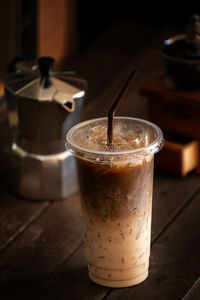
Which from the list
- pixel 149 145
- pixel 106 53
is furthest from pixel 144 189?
pixel 106 53

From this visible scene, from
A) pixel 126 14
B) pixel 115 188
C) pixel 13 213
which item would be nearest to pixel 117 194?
pixel 115 188

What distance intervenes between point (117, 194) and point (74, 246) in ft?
1.15

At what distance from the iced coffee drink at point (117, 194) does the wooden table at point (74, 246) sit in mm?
60

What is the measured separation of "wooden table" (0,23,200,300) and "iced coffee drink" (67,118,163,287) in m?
0.06

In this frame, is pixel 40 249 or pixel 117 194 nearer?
pixel 117 194

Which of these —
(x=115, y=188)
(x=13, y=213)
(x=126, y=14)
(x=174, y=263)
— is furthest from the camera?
(x=126, y=14)

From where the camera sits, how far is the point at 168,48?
1942 mm

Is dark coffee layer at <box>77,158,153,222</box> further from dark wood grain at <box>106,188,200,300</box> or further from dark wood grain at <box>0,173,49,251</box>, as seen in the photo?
dark wood grain at <box>0,173,49,251</box>

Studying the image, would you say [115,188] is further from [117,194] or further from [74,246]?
[74,246]

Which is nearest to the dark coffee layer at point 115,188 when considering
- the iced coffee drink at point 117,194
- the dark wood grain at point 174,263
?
the iced coffee drink at point 117,194

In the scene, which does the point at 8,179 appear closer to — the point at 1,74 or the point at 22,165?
the point at 22,165

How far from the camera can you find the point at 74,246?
1.61 m

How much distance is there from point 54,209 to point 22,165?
161 mm

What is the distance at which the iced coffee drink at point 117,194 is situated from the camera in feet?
4.25
